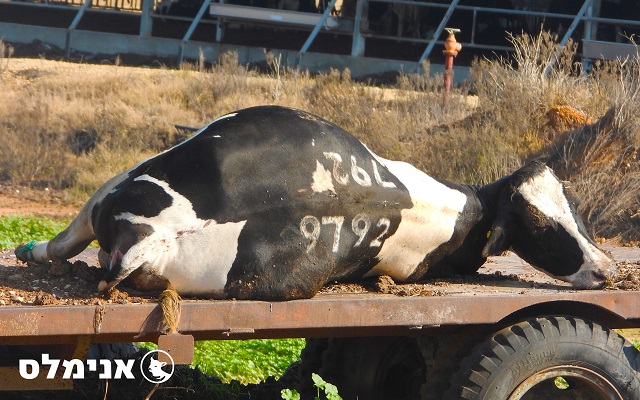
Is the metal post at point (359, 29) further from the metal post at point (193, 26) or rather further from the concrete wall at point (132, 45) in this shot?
the metal post at point (193, 26)

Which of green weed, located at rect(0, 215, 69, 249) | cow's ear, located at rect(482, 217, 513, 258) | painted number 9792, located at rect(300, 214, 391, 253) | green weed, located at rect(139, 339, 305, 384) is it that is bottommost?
green weed, located at rect(0, 215, 69, 249)

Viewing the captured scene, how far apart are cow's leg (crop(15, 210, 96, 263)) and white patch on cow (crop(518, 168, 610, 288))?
2246mm

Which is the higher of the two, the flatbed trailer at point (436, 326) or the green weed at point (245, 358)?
the flatbed trailer at point (436, 326)

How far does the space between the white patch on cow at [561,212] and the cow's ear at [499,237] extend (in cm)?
17

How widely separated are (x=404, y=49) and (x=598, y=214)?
15.2 meters

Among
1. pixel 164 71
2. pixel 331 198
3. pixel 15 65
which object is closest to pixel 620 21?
pixel 164 71

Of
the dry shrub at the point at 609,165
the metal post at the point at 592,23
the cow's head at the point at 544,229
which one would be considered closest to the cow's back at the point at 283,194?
the cow's head at the point at 544,229

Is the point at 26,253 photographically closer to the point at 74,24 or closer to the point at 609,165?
the point at 609,165

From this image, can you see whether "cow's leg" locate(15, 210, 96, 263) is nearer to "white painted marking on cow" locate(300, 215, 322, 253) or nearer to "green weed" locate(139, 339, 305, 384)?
"white painted marking on cow" locate(300, 215, 322, 253)

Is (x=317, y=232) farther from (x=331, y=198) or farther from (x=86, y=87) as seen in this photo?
(x=86, y=87)

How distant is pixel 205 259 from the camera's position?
442 cm

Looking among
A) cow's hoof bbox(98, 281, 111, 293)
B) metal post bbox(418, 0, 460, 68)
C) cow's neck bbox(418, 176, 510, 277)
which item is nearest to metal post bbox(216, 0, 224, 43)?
metal post bbox(418, 0, 460, 68)

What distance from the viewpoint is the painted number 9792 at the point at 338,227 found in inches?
180

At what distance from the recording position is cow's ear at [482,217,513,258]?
521 cm
